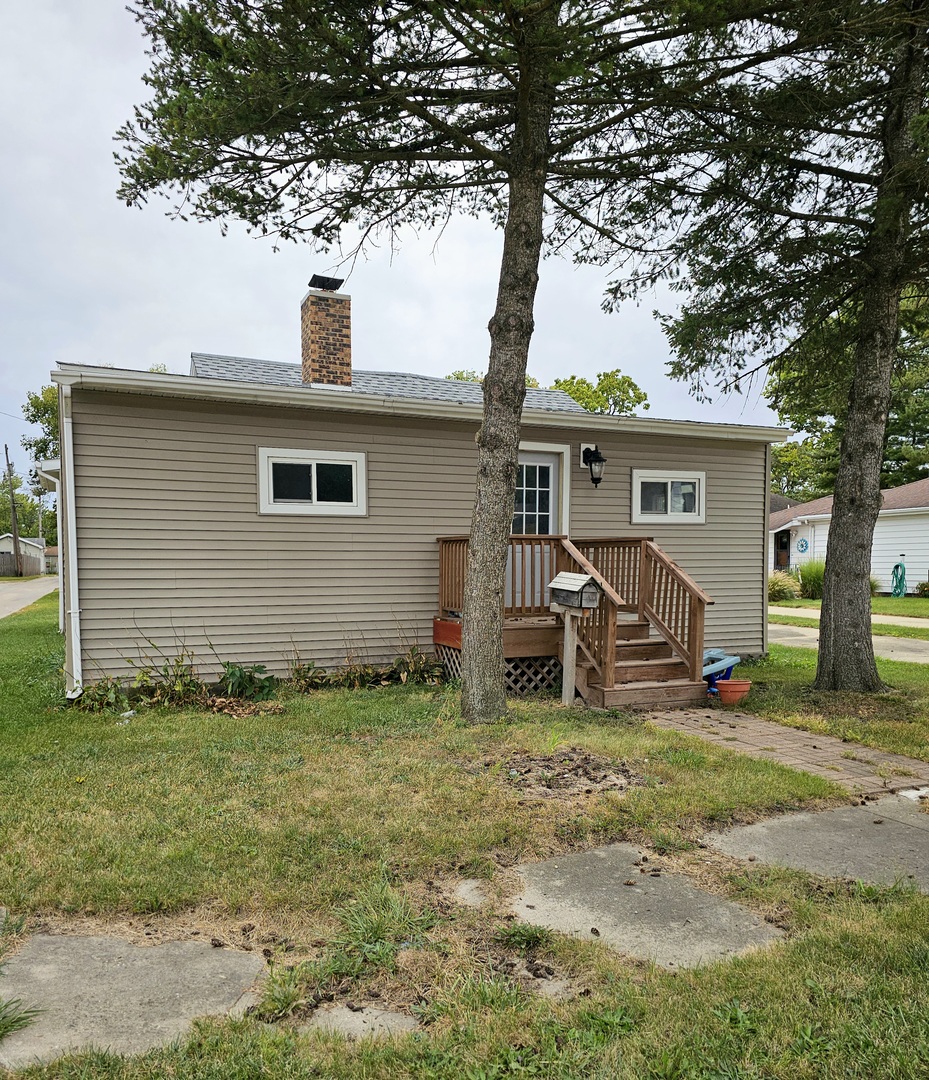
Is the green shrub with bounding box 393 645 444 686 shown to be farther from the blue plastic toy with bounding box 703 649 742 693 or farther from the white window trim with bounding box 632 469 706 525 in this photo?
the white window trim with bounding box 632 469 706 525

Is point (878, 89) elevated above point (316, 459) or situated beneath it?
elevated above

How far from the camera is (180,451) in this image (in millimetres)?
7230

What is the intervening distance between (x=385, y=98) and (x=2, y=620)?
51.9 ft

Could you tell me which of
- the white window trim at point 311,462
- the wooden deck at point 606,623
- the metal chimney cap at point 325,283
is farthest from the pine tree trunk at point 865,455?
the metal chimney cap at point 325,283

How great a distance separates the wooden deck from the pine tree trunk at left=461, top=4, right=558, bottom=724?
3.73ft

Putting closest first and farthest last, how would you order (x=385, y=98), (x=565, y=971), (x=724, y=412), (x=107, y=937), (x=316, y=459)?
(x=565, y=971) → (x=107, y=937) → (x=385, y=98) → (x=316, y=459) → (x=724, y=412)

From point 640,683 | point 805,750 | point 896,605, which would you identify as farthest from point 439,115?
point 896,605

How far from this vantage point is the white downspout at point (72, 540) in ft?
21.8

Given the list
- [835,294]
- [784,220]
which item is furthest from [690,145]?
[835,294]

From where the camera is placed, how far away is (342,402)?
301 inches

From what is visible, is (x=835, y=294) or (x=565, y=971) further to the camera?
(x=835, y=294)

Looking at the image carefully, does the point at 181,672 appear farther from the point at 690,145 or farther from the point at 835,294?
the point at 835,294

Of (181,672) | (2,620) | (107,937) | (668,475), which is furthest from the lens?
(2,620)

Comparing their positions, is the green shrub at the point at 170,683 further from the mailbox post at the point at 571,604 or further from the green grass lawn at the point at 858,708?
the green grass lawn at the point at 858,708
